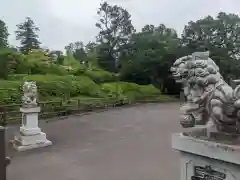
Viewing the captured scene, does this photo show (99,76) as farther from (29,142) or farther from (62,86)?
(29,142)

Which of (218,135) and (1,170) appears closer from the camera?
(218,135)

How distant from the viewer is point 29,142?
372 inches

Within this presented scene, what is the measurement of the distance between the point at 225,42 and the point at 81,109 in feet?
58.8

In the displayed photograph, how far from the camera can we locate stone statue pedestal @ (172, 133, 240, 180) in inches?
90.9

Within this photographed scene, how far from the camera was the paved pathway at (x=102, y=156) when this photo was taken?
22.5 feet

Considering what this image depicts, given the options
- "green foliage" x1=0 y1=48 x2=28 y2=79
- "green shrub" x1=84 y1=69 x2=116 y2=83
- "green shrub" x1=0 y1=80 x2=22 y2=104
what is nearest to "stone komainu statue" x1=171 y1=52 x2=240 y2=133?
"green shrub" x1=0 y1=80 x2=22 y2=104

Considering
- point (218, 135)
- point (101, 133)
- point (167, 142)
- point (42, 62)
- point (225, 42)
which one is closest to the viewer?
point (218, 135)

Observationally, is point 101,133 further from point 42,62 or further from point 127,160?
point 42,62

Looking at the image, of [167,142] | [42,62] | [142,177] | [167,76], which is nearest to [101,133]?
[167,142]

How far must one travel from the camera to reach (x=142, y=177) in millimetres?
6465

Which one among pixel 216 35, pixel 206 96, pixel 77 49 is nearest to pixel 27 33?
pixel 77 49

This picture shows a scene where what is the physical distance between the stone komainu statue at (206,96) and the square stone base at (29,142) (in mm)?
7338

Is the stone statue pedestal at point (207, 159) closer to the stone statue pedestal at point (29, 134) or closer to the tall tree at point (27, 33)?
the stone statue pedestal at point (29, 134)

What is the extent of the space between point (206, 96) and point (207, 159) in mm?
473
